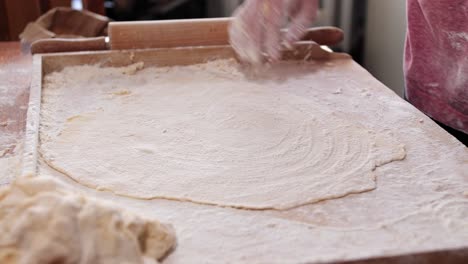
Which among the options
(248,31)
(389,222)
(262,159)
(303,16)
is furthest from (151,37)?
(389,222)

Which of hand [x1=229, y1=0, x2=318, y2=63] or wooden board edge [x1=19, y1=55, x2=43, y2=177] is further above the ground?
hand [x1=229, y1=0, x2=318, y2=63]

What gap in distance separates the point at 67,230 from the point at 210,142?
407 mm

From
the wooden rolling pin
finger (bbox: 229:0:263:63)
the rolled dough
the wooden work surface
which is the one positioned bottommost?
the rolled dough

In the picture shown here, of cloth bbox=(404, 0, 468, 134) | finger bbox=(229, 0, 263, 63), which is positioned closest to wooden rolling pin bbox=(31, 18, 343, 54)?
finger bbox=(229, 0, 263, 63)

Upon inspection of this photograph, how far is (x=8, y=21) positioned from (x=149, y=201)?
1.53 meters

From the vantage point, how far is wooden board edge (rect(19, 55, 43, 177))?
31.9 inches

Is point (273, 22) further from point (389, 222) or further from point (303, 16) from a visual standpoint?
point (389, 222)

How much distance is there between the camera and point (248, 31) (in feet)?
3.72

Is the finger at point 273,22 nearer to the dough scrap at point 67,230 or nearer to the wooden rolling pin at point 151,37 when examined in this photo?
the wooden rolling pin at point 151,37

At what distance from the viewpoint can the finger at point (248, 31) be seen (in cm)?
111

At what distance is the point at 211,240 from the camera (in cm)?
66

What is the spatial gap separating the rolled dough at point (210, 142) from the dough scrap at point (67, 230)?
0.13 metres

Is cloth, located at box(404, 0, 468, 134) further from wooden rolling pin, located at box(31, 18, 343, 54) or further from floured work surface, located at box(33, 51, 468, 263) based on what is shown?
wooden rolling pin, located at box(31, 18, 343, 54)

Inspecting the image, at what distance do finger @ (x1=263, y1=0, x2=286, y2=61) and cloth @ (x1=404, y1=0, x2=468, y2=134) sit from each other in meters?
0.32
